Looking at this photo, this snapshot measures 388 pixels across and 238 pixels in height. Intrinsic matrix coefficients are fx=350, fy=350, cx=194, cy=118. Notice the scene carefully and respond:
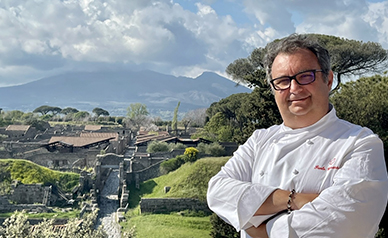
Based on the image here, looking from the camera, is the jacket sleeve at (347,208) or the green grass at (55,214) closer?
the jacket sleeve at (347,208)

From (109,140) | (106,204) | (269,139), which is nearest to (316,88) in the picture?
(269,139)

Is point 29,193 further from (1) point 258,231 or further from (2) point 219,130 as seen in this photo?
Result: (2) point 219,130

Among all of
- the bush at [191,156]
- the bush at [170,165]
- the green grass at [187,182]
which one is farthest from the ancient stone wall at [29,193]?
the bush at [191,156]

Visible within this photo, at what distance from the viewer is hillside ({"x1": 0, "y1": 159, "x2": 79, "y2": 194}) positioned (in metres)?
17.3

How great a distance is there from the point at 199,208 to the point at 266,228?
1267 cm

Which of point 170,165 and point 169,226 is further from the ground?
point 170,165

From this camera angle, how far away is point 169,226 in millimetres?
12453

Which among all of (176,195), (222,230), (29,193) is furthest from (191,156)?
(222,230)

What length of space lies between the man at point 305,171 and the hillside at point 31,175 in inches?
667

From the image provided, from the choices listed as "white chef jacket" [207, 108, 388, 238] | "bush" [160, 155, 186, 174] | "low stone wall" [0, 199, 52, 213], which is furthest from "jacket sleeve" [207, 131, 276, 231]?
"bush" [160, 155, 186, 174]

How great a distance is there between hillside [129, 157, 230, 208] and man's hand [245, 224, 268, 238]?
12.7 metres

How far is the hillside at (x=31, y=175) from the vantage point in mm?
17297

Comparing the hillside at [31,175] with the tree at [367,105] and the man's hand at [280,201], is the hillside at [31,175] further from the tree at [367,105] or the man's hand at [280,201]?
the man's hand at [280,201]

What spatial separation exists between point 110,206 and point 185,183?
11.8 feet
